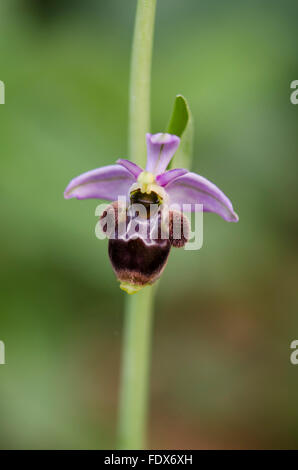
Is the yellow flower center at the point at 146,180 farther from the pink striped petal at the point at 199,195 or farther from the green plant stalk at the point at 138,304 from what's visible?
the green plant stalk at the point at 138,304

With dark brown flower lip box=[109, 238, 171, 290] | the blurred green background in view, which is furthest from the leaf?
the blurred green background

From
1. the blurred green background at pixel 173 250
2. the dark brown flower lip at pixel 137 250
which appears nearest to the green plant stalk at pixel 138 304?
the dark brown flower lip at pixel 137 250

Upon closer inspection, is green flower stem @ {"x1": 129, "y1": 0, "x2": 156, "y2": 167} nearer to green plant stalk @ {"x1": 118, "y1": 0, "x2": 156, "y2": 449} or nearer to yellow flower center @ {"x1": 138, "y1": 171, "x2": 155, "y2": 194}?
green plant stalk @ {"x1": 118, "y1": 0, "x2": 156, "y2": 449}

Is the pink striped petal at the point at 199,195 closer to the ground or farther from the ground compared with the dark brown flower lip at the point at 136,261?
farther from the ground

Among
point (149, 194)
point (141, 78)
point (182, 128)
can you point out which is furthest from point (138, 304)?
point (141, 78)

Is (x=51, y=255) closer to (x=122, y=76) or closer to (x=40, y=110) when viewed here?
(x=40, y=110)
